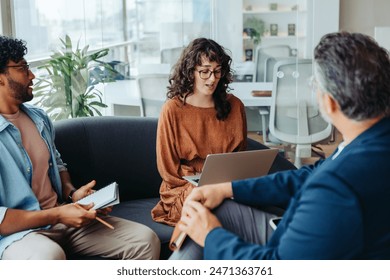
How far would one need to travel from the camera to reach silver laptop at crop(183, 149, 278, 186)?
6.48 feet

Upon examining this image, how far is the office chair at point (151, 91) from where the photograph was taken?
3.94 m

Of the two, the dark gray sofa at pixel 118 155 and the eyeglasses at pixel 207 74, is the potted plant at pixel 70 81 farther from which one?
the eyeglasses at pixel 207 74

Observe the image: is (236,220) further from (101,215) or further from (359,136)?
(101,215)

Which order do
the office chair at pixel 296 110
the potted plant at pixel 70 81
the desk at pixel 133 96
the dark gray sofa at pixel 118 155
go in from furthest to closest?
the office chair at pixel 296 110 < the desk at pixel 133 96 < the potted plant at pixel 70 81 < the dark gray sofa at pixel 118 155

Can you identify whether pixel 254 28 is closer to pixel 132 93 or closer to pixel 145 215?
pixel 132 93

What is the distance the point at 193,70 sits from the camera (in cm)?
249

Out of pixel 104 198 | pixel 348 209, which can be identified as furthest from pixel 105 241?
pixel 348 209

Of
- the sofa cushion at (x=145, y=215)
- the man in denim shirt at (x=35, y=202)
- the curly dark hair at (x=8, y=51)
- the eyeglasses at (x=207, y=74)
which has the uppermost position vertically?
the curly dark hair at (x=8, y=51)

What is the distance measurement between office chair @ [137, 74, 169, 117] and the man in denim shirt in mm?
1689

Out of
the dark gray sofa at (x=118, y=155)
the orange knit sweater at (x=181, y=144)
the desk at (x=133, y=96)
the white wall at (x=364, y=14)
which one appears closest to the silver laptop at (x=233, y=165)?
the orange knit sweater at (x=181, y=144)

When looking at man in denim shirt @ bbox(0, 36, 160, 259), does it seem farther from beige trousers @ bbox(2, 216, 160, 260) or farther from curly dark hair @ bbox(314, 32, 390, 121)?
curly dark hair @ bbox(314, 32, 390, 121)

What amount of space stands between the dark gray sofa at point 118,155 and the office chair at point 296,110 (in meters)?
1.27
